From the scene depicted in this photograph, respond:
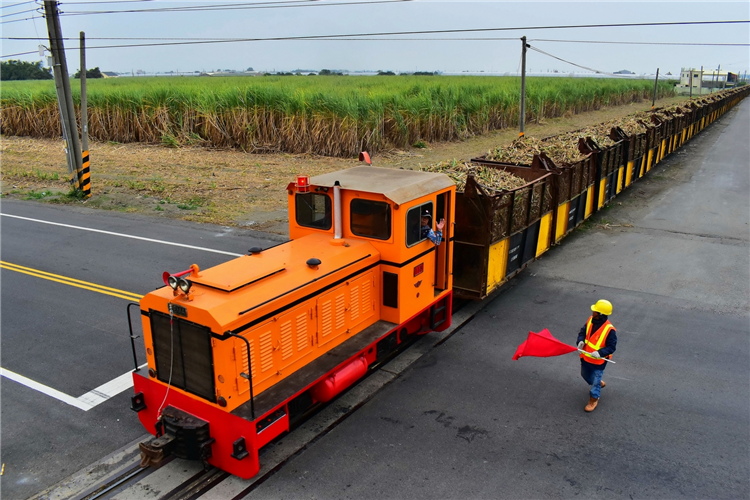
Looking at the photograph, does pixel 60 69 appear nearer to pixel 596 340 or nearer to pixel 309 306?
pixel 309 306

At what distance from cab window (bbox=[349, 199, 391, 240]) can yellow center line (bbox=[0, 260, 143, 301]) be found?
18.3 feet

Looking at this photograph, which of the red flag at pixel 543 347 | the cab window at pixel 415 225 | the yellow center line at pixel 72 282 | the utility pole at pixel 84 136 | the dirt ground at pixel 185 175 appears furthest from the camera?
the utility pole at pixel 84 136

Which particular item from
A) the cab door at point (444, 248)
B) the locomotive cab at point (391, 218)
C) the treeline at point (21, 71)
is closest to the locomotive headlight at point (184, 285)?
the locomotive cab at point (391, 218)

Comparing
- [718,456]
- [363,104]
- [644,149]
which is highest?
[363,104]

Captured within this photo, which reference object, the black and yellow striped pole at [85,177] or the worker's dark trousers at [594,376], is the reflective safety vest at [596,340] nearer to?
the worker's dark trousers at [594,376]

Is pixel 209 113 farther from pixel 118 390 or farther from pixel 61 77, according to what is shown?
pixel 118 390

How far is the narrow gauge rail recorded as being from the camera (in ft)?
18.7

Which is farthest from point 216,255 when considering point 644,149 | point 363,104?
point 644,149

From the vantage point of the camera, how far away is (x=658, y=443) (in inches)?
255

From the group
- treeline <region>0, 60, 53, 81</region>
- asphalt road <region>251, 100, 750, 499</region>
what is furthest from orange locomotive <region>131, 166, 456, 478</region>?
treeline <region>0, 60, 53, 81</region>

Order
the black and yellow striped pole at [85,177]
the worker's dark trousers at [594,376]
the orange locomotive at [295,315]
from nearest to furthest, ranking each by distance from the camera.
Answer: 1. the orange locomotive at [295,315]
2. the worker's dark trousers at [594,376]
3. the black and yellow striped pole at [85,177]

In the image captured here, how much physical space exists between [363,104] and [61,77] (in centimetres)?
1251

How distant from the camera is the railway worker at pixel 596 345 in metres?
6.88

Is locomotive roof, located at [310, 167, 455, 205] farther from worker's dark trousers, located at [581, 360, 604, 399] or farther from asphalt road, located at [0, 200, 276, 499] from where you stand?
asphalt road, located at [0, 200, 276, 499]
